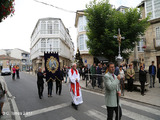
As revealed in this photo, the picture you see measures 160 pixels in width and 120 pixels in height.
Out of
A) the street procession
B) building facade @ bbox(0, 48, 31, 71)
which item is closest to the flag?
the street procession

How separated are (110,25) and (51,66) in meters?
7.42

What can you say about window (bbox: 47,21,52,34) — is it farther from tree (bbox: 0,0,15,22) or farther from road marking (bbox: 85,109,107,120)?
road marking (bbox: 85,109,107,120)

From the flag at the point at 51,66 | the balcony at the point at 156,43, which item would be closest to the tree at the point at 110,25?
the balcony at the point at 156,43

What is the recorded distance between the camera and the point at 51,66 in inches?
326

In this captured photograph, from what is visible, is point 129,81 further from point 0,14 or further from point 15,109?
point 0,14

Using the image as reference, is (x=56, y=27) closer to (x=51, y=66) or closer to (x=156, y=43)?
(x=156, y=43)

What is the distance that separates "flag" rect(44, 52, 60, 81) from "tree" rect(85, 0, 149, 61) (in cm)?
569

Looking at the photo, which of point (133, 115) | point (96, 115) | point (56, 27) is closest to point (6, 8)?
point (96, 115)

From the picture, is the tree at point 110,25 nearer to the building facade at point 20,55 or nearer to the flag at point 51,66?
the flag at point 51,66

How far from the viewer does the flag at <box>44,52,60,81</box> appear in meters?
8.07

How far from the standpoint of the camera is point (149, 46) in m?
16.7

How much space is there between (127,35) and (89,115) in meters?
10.3

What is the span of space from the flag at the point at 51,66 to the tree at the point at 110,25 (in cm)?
569

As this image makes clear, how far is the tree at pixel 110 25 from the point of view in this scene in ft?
40.8
